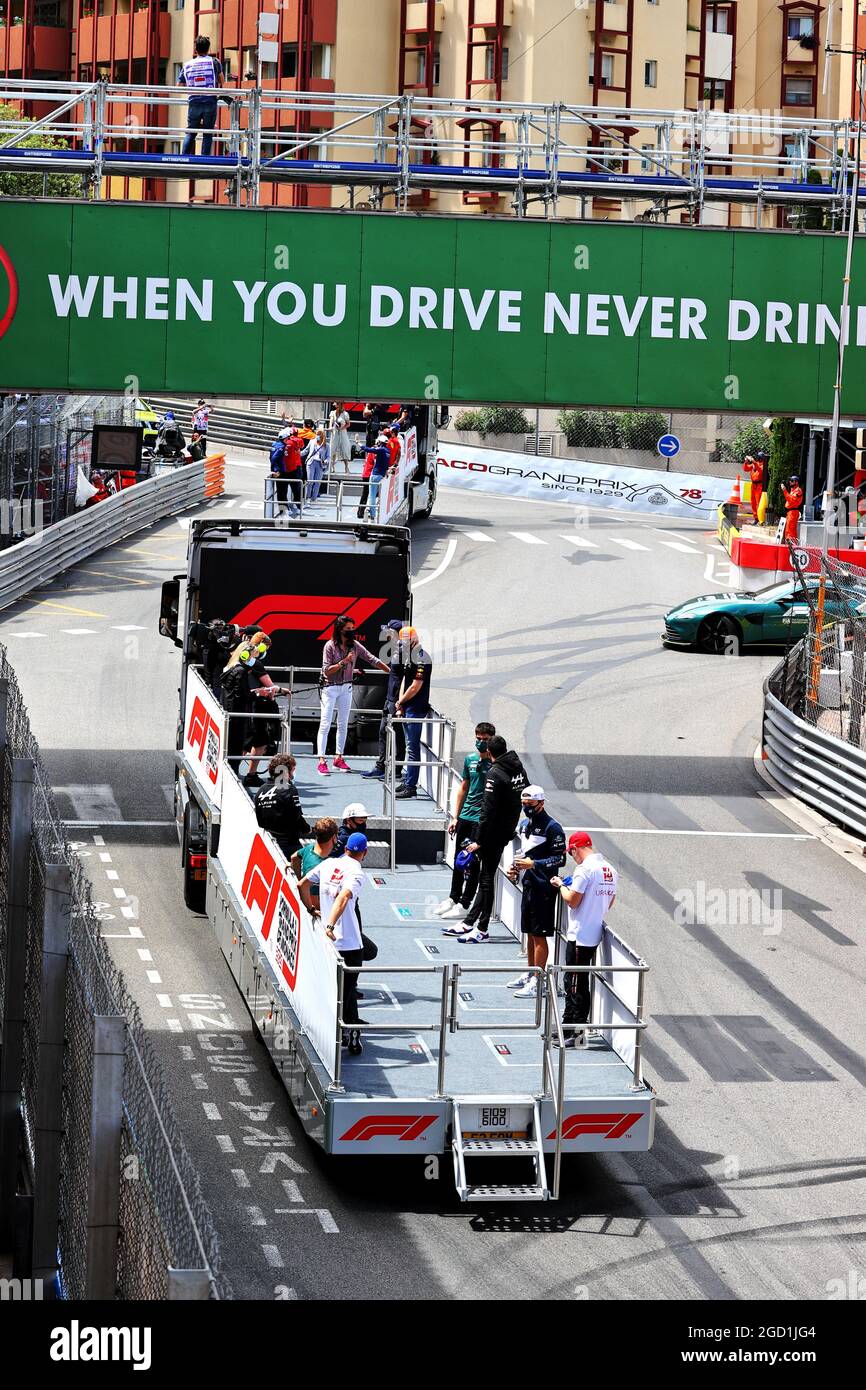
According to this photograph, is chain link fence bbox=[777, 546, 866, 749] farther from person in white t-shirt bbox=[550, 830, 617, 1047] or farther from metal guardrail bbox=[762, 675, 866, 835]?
person in white t-shirt bbox=[550, 830, 617, 1047]

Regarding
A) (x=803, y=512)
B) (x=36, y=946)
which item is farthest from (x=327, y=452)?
(x=36, y=946)

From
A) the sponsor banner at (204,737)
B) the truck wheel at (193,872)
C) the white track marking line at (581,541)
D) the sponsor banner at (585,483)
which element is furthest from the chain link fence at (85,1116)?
the sponsor banner at (585,483)

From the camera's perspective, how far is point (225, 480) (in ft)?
191

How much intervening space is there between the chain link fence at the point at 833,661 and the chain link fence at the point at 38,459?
18199 millimetres

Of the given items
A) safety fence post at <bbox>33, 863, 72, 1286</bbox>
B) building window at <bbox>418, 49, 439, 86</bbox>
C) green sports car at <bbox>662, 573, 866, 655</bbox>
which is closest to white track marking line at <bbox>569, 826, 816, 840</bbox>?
green sports car at <bbox>662, 573, 866, 655</bbox>

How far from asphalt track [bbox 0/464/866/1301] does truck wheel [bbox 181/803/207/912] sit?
0.61 feet

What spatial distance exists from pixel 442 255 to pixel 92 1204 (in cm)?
1927

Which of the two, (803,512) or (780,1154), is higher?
(803,512)

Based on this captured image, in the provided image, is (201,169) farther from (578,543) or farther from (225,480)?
(225,480)

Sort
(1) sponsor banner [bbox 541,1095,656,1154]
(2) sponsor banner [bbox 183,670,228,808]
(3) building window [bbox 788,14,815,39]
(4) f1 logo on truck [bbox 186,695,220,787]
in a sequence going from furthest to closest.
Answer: (3) building window [bbox 788,14,815,39] < (4) f1 logo on truck [bbox 186,695,220,787] < (2) sponsor banner [bbox 183,670,228,808] < (1) sponsor banner [bbox 541,1095,656,1154]

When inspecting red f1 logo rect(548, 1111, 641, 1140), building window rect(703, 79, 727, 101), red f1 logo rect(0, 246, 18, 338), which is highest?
building window rect(703, 79, 727, 101)

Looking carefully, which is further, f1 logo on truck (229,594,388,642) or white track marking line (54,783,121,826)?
white track marking line (54,783,121,826)

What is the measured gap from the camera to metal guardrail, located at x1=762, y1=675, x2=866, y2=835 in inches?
945

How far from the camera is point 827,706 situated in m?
26.2
